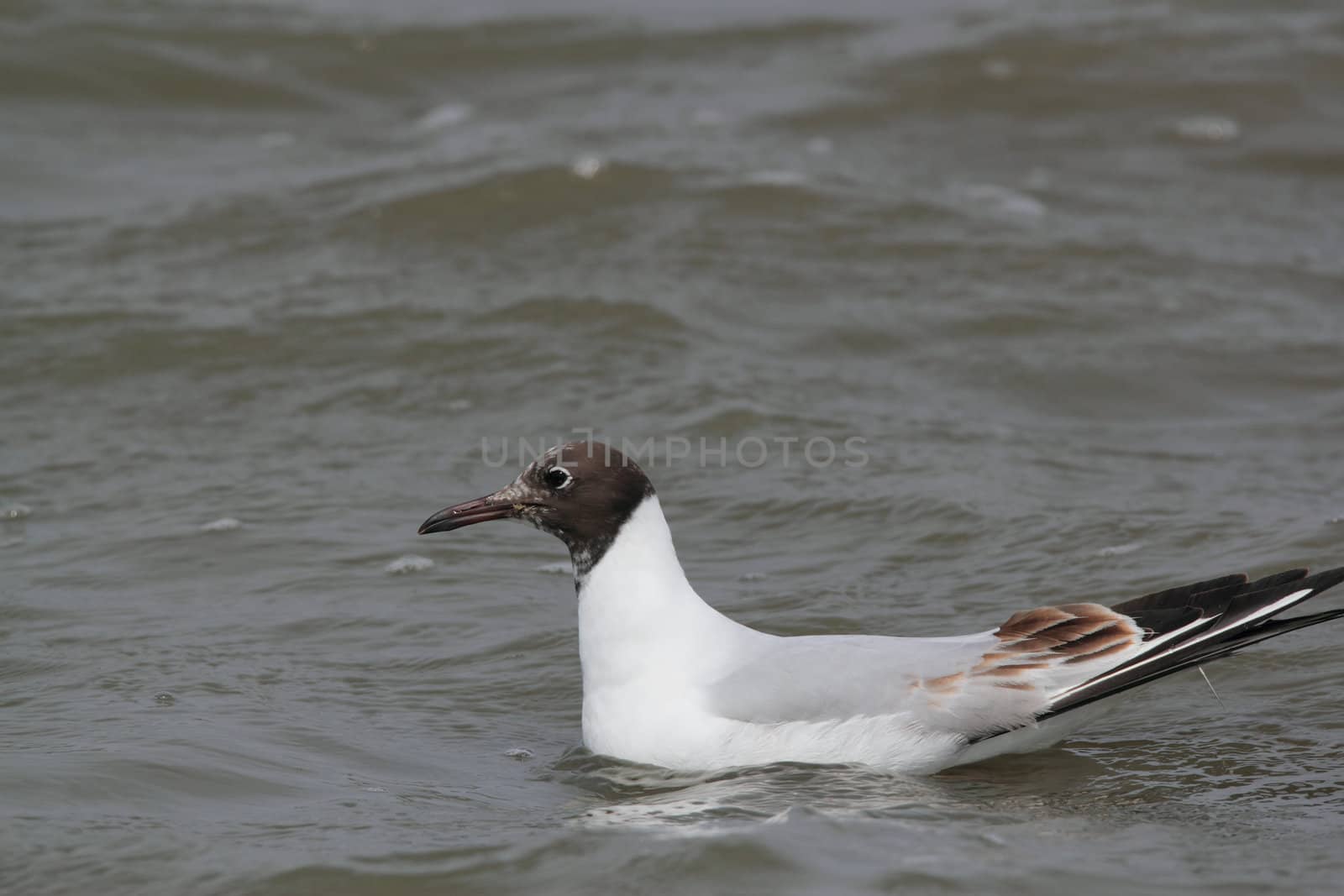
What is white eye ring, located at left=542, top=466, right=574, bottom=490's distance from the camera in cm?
510

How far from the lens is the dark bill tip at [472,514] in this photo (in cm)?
519

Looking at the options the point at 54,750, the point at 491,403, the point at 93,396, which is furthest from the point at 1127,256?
the point at 54,750

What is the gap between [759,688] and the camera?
4801 mm

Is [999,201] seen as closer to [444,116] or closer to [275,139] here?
[444,116]

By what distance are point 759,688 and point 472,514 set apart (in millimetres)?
1075

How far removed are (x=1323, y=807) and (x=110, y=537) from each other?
4783 mm

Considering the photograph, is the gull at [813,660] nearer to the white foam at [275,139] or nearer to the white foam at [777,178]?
the white foam at [777,178]

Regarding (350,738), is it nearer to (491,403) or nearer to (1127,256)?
(491,403)

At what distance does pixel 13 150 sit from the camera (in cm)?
1236

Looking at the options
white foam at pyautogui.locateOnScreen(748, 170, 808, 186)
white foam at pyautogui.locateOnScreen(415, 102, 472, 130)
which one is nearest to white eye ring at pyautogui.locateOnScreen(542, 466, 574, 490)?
white foam at pyautogui.locateOnScreen(748, 170, 808, 186)

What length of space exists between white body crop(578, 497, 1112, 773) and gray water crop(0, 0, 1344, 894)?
0.36 feet

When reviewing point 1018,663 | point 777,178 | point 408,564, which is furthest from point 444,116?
point 1018,663

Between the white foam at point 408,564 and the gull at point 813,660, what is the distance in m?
1.50

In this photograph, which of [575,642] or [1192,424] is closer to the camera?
[575,642]
